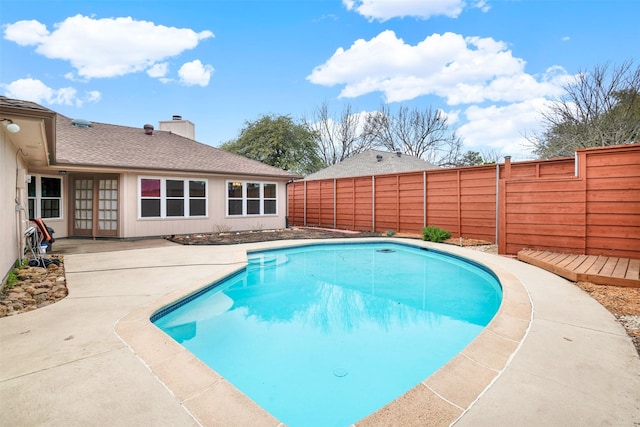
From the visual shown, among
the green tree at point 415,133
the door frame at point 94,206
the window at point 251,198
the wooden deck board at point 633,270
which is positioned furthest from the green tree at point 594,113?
the door frame at point 94,206

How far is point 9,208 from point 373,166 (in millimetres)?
15486

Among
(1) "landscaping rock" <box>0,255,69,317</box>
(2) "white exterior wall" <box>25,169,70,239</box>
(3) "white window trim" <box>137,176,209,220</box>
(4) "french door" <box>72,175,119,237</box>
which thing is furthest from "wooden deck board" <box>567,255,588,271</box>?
(2) "white exterior wall" <box>25,169,70,239</box>

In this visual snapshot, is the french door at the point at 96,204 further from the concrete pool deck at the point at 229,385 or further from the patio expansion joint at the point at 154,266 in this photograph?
the concrete pool deck at the point at 229,385

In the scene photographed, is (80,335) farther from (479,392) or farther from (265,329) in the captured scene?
(479,392)

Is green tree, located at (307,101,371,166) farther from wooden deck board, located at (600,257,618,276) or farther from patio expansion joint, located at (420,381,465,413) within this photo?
patio expansion joint, located at (420,381,465,413)

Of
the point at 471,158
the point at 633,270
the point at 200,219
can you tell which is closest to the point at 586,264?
the point at 633,270

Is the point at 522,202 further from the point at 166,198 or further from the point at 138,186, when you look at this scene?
the point at 138,186

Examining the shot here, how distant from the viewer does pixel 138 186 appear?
10109mm

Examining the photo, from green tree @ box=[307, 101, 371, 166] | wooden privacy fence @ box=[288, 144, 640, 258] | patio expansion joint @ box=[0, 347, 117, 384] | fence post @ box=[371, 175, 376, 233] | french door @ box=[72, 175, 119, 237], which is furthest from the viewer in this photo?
green tree @ box=[307, 101, 371, 166]

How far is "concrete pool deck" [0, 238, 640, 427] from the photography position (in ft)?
6.07

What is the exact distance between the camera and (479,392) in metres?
2.06

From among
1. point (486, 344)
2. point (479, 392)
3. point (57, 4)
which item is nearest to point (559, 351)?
point (486, 344)

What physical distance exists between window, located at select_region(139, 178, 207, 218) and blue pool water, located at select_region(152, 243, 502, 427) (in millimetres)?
5191

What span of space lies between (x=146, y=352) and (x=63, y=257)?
19.8 ft
